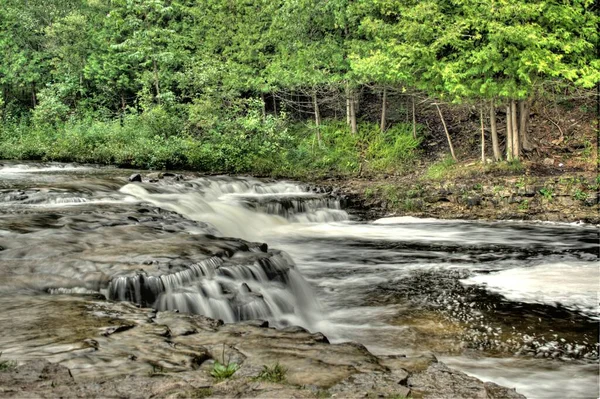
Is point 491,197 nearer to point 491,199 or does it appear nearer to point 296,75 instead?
point 491,199

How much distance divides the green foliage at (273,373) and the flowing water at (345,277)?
196 cm

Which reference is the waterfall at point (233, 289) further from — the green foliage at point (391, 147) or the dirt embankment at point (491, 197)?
the green foliage at point (391, 147)

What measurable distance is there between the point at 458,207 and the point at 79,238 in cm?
1072

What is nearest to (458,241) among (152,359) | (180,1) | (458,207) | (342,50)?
(458,207)

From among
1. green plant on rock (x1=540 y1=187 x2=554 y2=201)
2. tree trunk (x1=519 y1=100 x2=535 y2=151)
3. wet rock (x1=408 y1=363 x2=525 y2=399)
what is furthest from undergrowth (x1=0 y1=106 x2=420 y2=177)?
wet rock (x1=408 y1=363 x2=525 y2=399)

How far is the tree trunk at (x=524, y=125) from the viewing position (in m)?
17.6

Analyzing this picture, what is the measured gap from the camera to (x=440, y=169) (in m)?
18.4

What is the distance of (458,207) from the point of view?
15.4m

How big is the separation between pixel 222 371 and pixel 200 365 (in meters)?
0.34

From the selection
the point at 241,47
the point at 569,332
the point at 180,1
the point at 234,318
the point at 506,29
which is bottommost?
the point at 569,332

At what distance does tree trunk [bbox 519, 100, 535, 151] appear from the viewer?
17.6 m

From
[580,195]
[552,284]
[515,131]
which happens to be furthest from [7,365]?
[515,131]

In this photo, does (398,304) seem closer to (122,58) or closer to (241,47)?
(241,47)

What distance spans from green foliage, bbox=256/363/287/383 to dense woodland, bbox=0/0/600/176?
12686mm
